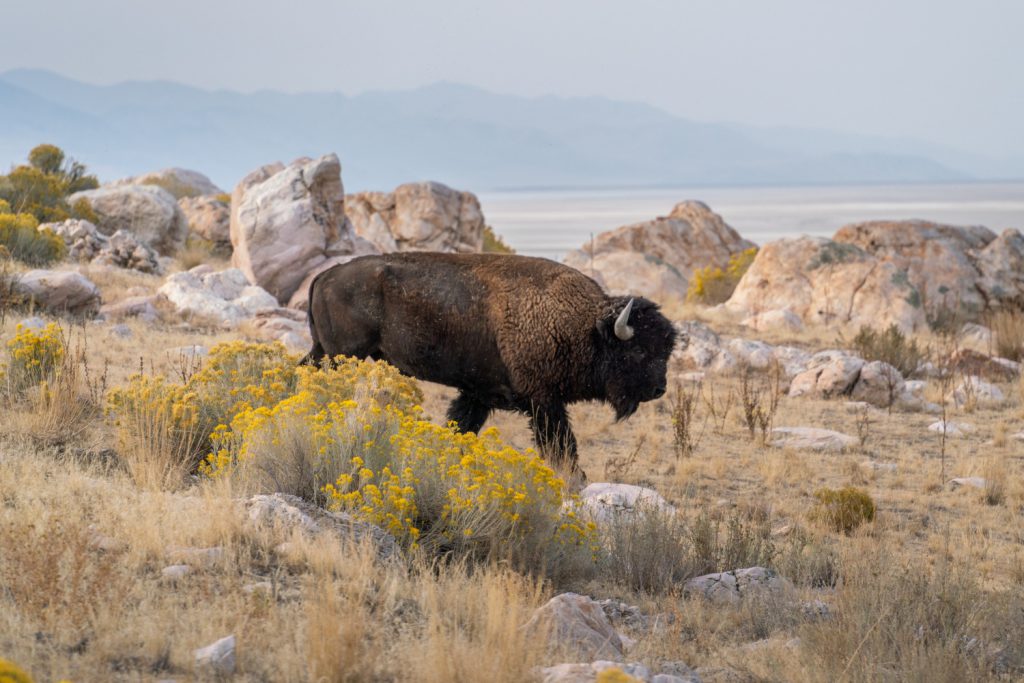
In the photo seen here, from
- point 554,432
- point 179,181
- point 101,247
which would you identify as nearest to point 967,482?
point 554,432

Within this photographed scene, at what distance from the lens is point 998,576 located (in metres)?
7.22

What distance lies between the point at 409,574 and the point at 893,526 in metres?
4.41

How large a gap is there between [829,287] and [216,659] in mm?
17689

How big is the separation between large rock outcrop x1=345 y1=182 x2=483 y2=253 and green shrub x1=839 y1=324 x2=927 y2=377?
1085 centimetres

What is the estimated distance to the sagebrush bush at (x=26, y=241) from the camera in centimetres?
1750

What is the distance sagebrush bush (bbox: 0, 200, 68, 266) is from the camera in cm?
1750

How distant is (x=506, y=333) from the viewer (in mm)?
8906

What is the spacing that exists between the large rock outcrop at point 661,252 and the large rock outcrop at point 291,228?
605 centimetres

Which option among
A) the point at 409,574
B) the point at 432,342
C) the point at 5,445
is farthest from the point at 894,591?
the point at 5,445

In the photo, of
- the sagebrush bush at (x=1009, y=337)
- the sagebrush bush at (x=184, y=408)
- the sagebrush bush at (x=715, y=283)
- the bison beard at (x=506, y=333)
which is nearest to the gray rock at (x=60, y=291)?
the sagebrush bush at (x=184, y=408)

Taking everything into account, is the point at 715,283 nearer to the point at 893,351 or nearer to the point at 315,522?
the point at 893,351

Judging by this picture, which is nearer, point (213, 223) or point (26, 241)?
point (26, 241)

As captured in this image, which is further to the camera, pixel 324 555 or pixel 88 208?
pixel 88 208

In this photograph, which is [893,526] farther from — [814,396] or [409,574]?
[814,396]
